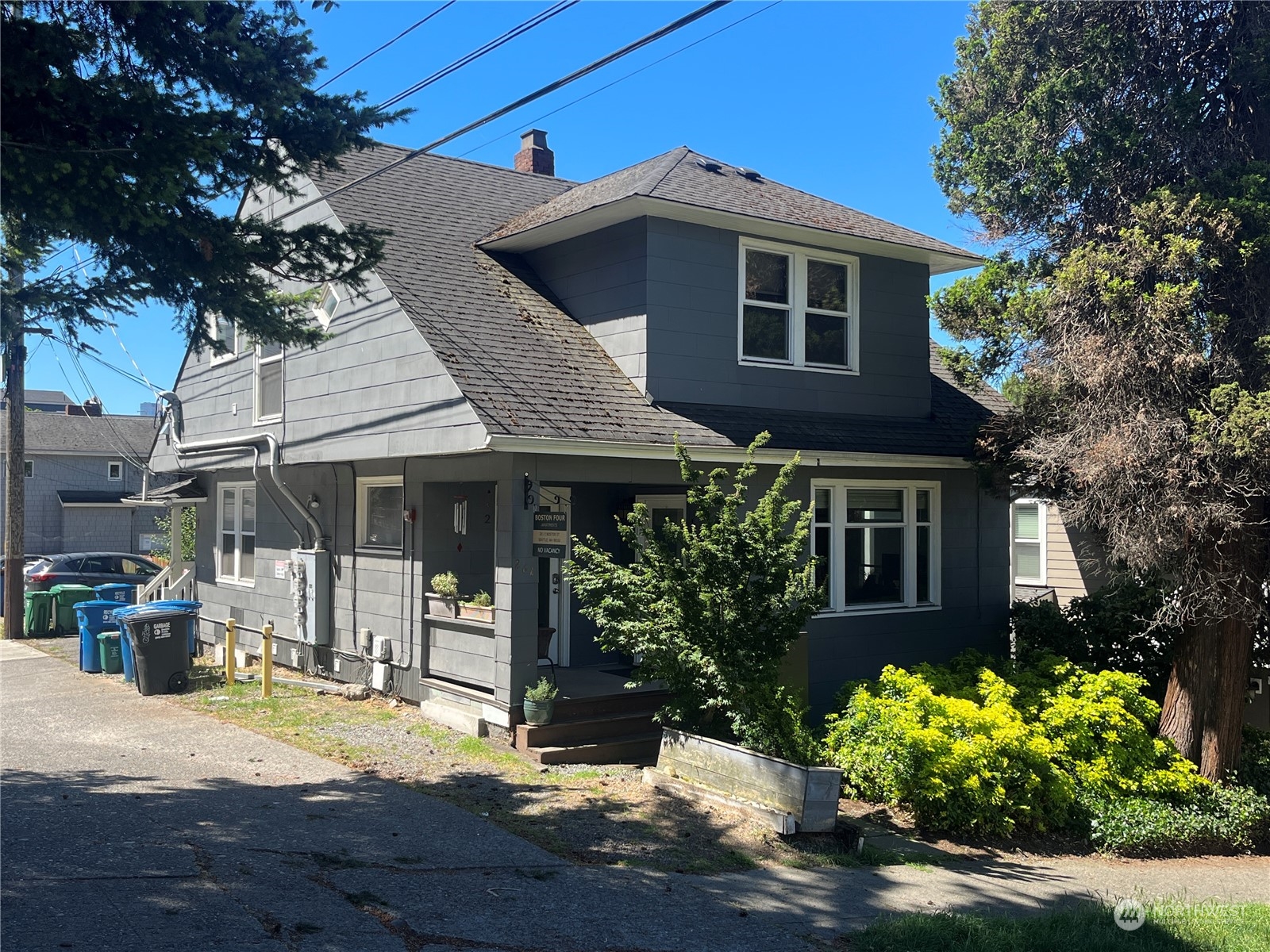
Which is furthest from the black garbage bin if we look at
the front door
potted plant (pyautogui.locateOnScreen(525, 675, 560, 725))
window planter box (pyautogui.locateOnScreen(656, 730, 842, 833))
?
window planter box (pyautogui.locateOnScreen(656, 730, 842, 833))

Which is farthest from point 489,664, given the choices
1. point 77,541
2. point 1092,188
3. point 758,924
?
point 77,541

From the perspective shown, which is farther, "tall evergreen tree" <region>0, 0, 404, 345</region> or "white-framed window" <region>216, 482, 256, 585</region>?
"white-framed window" <region>216, 482, 256, 585</region>

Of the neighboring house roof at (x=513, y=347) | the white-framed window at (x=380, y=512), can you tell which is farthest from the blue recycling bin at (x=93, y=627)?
the neighboring house roof at (x=513, y=347)

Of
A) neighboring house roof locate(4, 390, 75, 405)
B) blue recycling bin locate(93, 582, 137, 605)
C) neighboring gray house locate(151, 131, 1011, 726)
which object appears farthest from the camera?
neighboring house roof locate(4, 390, 75, 405)

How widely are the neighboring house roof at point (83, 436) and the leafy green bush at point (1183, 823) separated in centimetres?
3587

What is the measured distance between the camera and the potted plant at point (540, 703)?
34.3 feet

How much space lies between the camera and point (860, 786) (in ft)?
33.8

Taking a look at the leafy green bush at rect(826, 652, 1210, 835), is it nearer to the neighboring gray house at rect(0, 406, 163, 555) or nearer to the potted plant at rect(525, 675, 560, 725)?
the potted plant at rect(525, 675, 560, 725)

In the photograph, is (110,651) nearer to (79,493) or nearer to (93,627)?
(93,627)

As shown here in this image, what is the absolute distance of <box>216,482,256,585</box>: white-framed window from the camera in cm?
1686

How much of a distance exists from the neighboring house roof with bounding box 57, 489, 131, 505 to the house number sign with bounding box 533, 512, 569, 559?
105 feet

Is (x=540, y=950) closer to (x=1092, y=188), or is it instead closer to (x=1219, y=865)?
(x=1219, y=865)

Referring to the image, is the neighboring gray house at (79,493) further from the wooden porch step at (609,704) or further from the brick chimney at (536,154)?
the wooden porch step at (609,704)

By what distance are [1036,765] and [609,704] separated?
4.29 m
